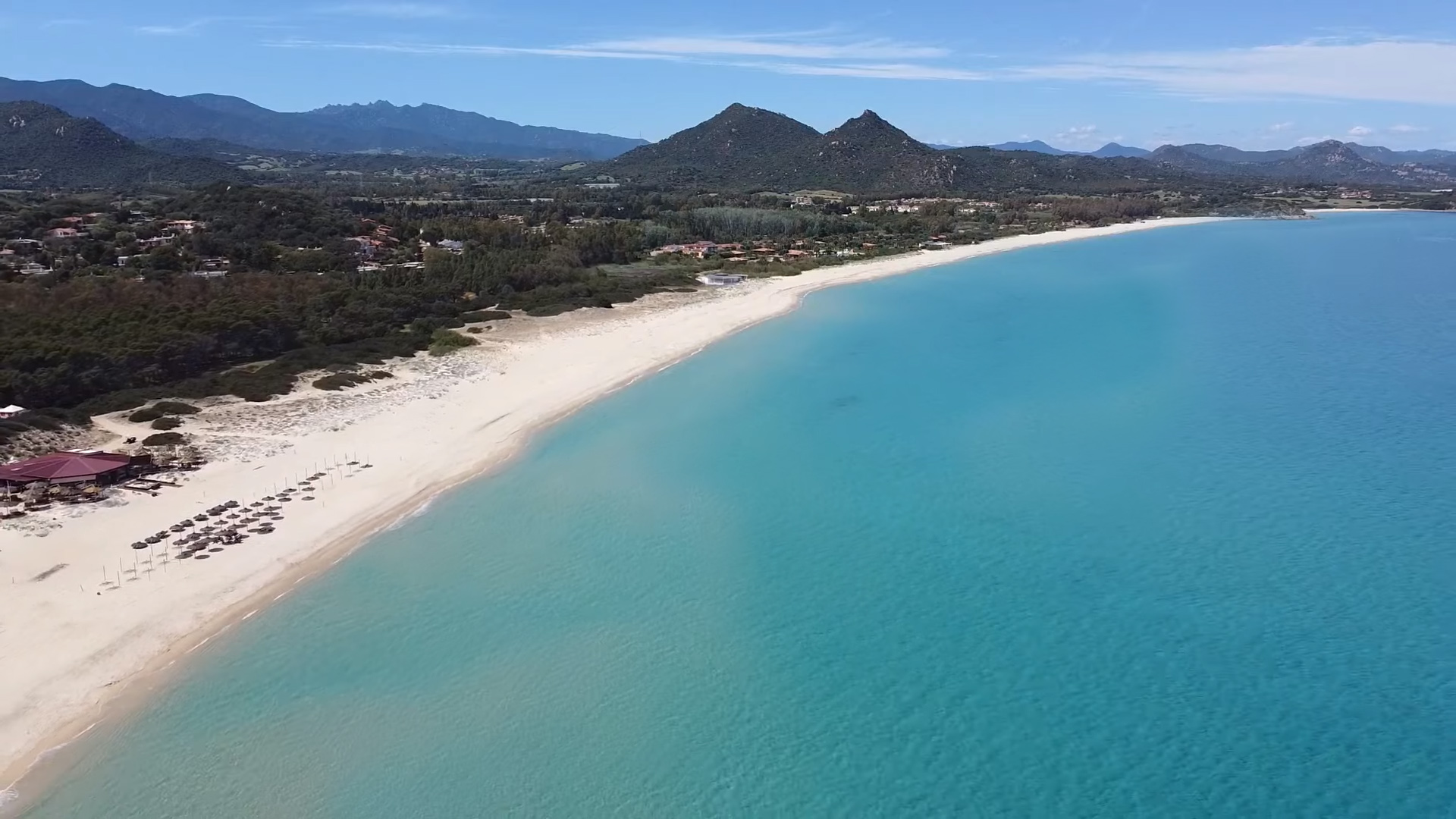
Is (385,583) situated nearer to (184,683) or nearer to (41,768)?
(184,683)

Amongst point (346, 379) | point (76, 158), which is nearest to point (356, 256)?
point (346, 379)

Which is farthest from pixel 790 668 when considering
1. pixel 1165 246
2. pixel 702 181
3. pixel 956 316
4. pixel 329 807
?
pixel 702 181

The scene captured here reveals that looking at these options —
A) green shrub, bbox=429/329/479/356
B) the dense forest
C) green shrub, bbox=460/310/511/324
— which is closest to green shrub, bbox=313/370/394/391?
the dense forest

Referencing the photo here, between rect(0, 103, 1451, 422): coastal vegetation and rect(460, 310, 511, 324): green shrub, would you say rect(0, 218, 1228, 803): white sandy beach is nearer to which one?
rect(0, 103, 1451, 422): coastal vegetation

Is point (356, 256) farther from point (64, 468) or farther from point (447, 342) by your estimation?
point (64, 468)

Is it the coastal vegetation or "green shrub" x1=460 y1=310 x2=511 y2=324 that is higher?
the coastal vegetation
